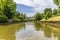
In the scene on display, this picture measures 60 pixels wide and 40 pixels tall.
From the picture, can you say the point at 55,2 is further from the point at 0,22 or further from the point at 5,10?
the point at 0,22

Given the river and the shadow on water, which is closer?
the river

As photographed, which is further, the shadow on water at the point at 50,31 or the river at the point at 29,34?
the shadow on water at the point at 50,31

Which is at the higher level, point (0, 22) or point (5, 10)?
point (5, 10)

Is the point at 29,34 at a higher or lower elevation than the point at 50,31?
higher

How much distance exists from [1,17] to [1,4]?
6.66 meters

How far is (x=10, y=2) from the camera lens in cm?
4544

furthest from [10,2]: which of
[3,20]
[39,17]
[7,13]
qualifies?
[39,17]

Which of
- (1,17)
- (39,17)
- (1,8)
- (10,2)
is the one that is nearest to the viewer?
(1,17)

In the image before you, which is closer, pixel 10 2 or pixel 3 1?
pixel 3 1

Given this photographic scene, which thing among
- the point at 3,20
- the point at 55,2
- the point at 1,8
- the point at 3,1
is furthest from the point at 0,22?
the point at 55,2

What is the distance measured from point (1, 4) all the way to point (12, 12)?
13.9 feet

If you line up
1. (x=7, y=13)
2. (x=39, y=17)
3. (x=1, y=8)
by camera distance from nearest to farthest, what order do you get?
(x=1, y=8)
(x=7, y=13)
(x=39, y=17)

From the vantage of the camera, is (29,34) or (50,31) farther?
(50,31)

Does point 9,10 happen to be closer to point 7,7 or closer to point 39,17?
point 7,7
